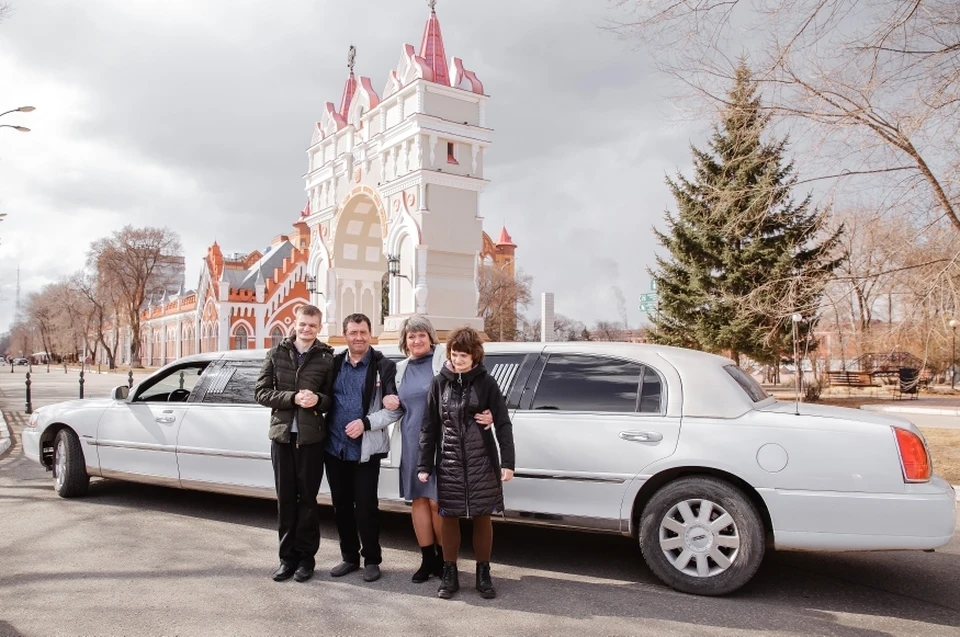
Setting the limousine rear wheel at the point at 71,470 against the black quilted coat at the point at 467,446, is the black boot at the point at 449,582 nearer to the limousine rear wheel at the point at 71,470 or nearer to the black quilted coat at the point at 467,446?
the black quilted coat at the point at 467,446

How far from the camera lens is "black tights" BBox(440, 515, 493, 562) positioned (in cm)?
442

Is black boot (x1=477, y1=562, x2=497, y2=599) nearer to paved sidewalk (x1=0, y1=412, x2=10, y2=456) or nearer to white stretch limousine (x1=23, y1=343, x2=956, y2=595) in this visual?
white stretch limousine (x1=23, y1=343, x2=956, y2=595)

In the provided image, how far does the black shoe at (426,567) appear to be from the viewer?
15.3ft

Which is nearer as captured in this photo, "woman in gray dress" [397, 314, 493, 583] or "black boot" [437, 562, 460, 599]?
"black boot" [437, 562, 460, 599]

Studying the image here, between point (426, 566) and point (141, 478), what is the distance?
345 cm

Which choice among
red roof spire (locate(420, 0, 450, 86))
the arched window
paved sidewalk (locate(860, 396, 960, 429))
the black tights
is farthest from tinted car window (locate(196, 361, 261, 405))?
the arched window

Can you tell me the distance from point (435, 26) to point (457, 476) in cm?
3552

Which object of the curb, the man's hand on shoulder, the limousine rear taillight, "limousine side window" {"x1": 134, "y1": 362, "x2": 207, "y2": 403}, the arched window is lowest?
the curb

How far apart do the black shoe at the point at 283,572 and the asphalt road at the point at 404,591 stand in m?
0.11

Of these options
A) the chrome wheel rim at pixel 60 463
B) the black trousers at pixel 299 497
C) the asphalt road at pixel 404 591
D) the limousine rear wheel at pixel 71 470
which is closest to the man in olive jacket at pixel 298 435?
the black trousers at pixel 299 497

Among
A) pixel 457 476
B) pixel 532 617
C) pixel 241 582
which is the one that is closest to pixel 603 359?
pixel 457 476

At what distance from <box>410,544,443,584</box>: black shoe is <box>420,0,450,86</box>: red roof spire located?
31994 millimetres

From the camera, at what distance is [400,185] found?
34031mm

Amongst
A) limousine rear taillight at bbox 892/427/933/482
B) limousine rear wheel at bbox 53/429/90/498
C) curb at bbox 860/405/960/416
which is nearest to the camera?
limousine rear taillight at bbox 892/427/933/482
